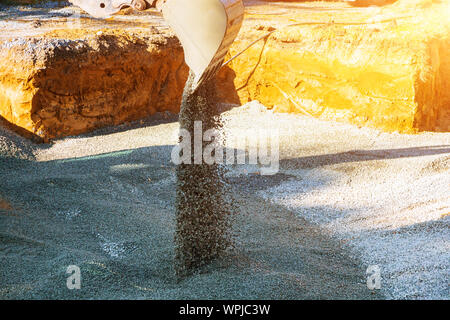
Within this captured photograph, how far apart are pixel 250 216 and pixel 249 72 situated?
2994mm

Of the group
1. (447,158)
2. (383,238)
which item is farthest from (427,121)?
(383,238)

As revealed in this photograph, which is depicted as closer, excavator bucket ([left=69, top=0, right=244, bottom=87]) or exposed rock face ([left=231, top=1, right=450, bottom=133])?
excavator bucket ([left=69, top=0, right=244, bottom=87])

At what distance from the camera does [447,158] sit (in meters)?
4.71

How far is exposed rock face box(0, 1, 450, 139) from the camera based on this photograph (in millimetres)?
5148

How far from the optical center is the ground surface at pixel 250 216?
2621 millimetres

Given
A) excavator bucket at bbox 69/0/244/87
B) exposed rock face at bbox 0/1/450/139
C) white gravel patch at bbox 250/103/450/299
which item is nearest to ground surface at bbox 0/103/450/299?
white gravel patch at bbox 250/103/450/299

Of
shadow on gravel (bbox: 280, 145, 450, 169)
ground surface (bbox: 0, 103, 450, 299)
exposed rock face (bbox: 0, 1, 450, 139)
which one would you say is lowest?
ground surface (bbox: 0, 103, 450, 299)

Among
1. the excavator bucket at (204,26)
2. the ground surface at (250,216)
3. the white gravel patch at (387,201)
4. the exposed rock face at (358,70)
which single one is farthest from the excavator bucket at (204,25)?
the exposed rock face at (358,70)

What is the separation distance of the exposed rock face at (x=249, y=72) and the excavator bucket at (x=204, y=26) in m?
3.10

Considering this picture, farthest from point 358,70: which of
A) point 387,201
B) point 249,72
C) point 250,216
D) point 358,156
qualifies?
point 250,216

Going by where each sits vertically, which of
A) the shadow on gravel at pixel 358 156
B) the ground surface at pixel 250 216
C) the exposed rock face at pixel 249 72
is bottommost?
the ground surface at pixel 250 216

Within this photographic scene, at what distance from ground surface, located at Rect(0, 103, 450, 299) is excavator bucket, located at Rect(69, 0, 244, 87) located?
41.0 inches

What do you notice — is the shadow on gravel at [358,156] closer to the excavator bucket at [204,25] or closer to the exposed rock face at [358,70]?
the exposed rock face at [358,70]

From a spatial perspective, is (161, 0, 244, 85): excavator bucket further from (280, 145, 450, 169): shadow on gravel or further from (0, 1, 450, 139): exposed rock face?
(0, 1, 450, 139): exposed rock face
